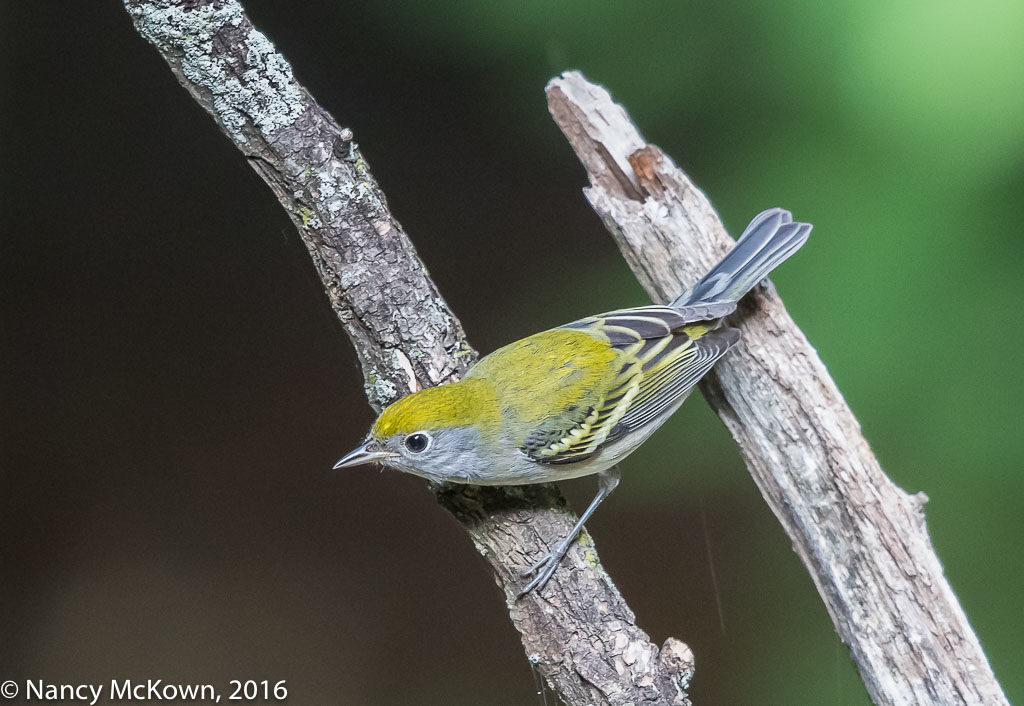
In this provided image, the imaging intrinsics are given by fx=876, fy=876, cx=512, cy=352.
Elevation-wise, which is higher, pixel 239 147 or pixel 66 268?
pixel 66 268

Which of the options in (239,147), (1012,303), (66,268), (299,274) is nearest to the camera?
(239,147)

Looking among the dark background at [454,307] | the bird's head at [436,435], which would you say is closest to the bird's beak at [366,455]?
the bird's head at [436,435]

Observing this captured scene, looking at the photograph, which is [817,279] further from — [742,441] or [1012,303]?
[742,441]

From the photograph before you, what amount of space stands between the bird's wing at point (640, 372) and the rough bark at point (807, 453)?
0.47ft

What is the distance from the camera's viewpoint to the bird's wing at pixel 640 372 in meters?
2.29

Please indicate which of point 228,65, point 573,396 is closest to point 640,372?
point 573,396

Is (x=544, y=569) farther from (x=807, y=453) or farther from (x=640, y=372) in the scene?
(x=807, y=453)

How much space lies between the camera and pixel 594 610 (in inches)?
85.8

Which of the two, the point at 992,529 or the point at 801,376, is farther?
the point at 992,529

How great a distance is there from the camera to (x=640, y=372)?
7.91ft

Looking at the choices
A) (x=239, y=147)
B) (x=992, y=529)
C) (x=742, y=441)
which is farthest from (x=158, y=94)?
(x=992, y=529)

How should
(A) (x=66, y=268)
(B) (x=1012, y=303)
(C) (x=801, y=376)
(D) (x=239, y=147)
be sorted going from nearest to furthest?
(D) (x=239, y=147)
(C) (x=801, y=376)
(B) (x=1012, y=303)
(A) (x=66, y=268)

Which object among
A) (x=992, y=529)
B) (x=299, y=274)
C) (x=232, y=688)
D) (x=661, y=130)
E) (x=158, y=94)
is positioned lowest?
(x=992, y=529)

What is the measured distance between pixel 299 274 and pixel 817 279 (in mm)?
2019
